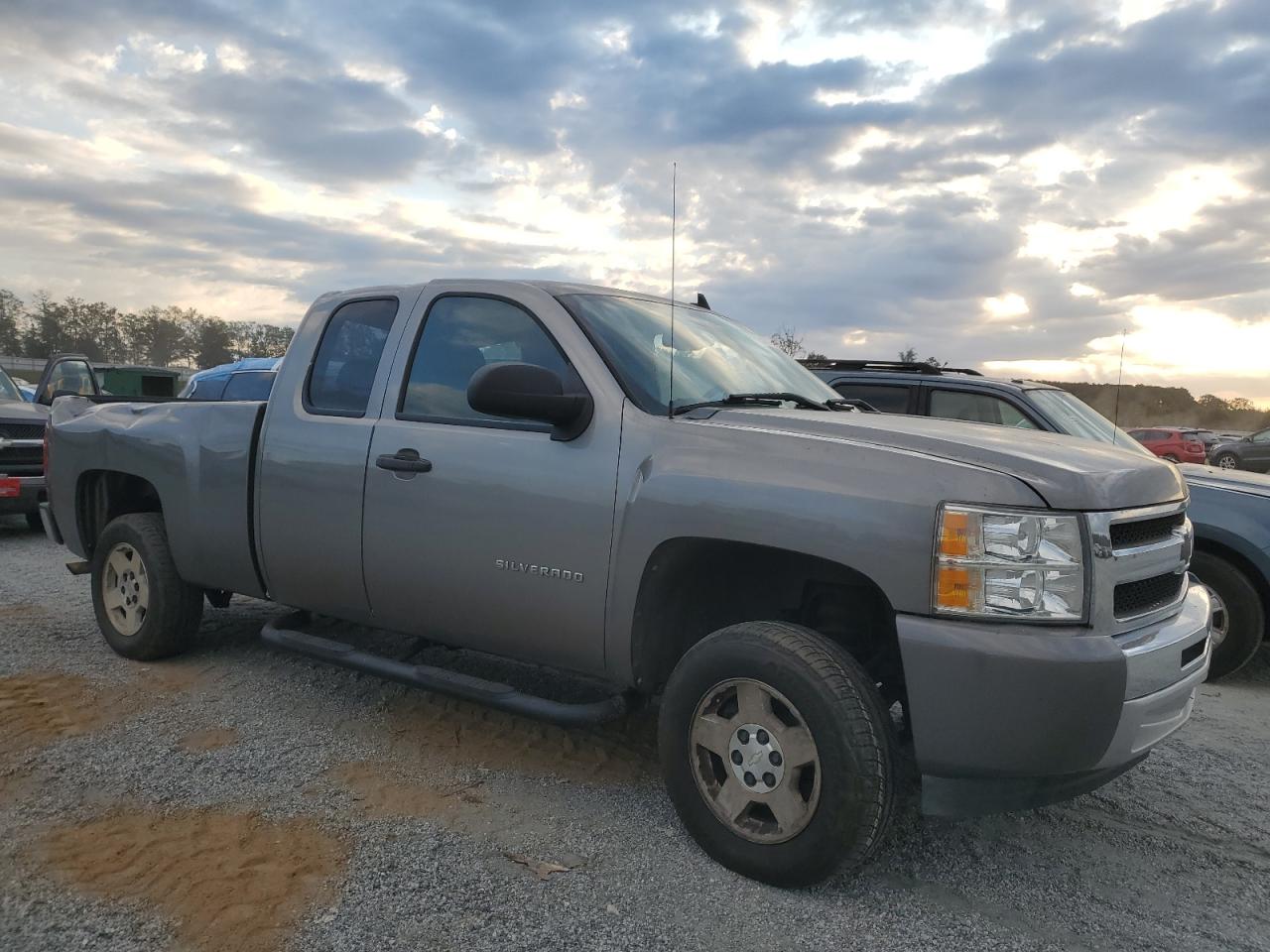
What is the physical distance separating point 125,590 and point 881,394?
16.8ft

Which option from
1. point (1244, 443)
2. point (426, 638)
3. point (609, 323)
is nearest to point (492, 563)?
point (426, 638)

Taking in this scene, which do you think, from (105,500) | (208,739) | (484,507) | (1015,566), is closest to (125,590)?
(105,500)

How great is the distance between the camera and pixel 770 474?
297 cm

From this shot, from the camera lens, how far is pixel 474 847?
3.16 m

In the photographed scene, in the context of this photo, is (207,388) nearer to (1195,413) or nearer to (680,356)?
(680,356)

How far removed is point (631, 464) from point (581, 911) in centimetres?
A: 140

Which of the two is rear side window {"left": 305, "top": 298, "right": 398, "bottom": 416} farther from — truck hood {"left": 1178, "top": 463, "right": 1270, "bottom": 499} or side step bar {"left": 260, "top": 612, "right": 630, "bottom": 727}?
truck hood {"left": 1178, "top": 463, "right": 1270, "bottom": 499}


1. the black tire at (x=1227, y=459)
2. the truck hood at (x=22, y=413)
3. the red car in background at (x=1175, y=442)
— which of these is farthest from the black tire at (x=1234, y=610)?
the black tire at (x=1227, y=459)

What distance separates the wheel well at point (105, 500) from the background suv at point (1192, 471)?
4.40 metres

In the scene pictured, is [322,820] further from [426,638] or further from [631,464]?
[631,464]

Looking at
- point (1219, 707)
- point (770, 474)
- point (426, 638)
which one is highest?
point (770, 474)

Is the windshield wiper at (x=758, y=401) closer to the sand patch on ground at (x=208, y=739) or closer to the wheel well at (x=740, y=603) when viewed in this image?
the wheel well at (x=740, y=603)

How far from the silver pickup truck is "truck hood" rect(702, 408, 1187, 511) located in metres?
0.01

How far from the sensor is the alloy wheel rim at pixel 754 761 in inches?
113
